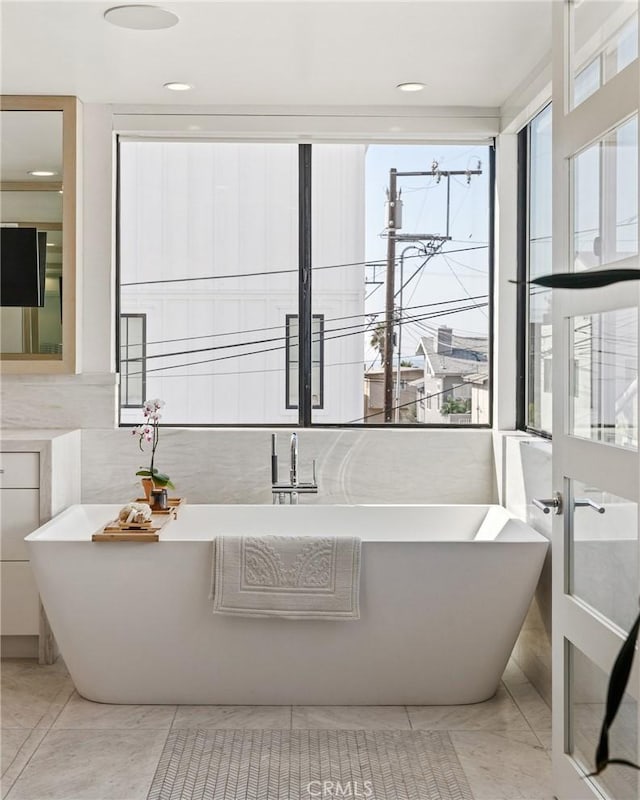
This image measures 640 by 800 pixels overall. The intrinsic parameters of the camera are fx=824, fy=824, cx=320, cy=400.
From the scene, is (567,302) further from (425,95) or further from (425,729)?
(425,95)

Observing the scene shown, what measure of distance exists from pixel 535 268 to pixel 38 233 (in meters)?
2.41

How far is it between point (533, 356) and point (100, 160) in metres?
2.35

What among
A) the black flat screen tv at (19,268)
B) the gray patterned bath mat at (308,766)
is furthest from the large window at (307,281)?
the gray patterned bath mat at (308,766)

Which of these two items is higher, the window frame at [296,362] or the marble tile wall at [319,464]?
the window frame at [296,362]

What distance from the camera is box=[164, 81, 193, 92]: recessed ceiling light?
12.3 ft

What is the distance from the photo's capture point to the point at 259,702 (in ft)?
10.4

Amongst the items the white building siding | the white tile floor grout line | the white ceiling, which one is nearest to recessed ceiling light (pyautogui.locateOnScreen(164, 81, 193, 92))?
the white ceiling

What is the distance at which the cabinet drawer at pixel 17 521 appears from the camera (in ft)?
11.8

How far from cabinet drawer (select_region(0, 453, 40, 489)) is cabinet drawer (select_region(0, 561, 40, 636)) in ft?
1.13

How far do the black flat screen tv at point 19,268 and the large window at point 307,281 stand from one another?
0.48m

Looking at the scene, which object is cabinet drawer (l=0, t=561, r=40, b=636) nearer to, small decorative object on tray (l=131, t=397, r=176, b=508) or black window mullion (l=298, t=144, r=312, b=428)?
small decorative object on tray (l=131, t=397, r=176, b=508)

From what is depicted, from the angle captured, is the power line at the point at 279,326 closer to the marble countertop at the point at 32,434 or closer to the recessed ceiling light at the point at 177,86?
the marble countertop at the point at 32,434

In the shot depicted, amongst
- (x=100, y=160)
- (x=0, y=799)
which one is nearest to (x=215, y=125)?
(x=100, y=160)

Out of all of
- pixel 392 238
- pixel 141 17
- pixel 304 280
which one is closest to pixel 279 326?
pixel 304 280
